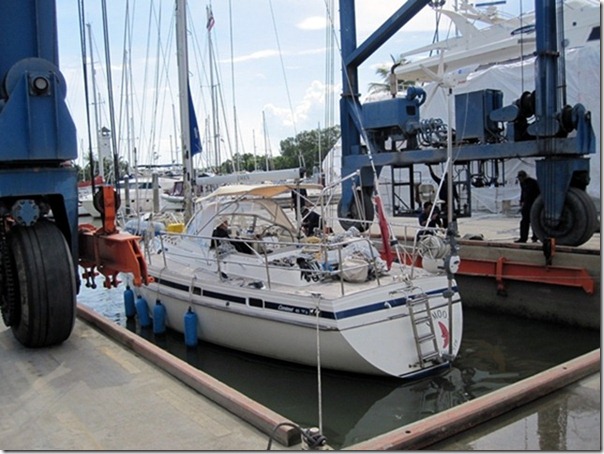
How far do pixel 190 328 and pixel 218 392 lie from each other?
4.58 meters

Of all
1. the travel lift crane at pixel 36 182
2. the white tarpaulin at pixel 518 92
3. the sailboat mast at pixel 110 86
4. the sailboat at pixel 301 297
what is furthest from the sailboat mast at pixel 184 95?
the white tarpaulin at pixel 518 92

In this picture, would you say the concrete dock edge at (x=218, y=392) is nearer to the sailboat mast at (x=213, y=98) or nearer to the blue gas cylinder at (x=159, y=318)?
the blue gas cylinder at (x=159, y=318)

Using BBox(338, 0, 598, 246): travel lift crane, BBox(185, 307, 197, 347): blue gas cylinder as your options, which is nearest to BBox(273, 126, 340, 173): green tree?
BBox(338, 0, 598, 246): travel lift crane

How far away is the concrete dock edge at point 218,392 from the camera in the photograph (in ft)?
13.8

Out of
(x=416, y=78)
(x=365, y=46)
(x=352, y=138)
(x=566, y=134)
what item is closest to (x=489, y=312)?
(x=566, y=134)

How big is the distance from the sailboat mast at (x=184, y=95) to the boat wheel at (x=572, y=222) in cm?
688

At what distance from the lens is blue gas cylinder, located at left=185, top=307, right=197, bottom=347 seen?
9.32m

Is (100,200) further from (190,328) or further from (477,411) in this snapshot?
(477,411)

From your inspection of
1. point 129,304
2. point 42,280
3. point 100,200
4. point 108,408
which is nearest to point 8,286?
point 42,280

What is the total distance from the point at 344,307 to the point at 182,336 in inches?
159

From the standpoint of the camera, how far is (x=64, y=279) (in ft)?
20.2

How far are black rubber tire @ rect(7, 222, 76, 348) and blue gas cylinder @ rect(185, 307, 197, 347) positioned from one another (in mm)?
3001

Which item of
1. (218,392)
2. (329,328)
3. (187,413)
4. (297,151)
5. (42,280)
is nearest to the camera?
(187,413)

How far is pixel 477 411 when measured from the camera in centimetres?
451
